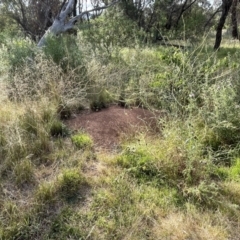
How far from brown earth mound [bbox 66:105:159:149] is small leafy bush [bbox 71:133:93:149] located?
0.10 metres

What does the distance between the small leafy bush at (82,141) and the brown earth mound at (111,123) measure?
3.8 inches

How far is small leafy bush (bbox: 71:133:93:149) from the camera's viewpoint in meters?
2.67

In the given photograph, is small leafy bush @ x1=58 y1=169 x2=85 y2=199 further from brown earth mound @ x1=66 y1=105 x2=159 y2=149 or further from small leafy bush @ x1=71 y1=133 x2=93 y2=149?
brown earth mound @ x1=66 y1=105 x2=159 y2=149

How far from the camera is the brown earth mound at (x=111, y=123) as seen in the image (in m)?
2.86

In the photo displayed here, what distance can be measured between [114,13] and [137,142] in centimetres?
710

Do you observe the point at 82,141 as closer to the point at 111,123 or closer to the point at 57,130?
the point at 57,130

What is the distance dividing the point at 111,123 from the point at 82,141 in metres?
0.51

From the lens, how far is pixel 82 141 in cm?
270

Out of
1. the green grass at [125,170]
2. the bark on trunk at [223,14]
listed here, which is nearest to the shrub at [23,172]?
the green grass at [125,170]

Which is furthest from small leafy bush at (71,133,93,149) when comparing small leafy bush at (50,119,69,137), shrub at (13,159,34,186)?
shrub at (13,159,34,186)

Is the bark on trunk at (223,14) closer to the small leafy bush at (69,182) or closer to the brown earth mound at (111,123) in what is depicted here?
the brown earth mound at (111,123)

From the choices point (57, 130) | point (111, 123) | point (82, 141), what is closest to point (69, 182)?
point (82, 141)


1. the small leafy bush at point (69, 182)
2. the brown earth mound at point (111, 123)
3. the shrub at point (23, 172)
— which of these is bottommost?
the small leafy bush at point (69, 182)

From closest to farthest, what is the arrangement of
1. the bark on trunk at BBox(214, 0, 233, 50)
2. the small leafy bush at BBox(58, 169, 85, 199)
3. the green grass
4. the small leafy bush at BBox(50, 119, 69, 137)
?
the green grass < the small leafy bush at BBox(58, 169, 85, 199) < the small leafy bush at BBox(50, 119, 69, 137) < the bark on trunk at BBox(214, 0, 233, 50)
